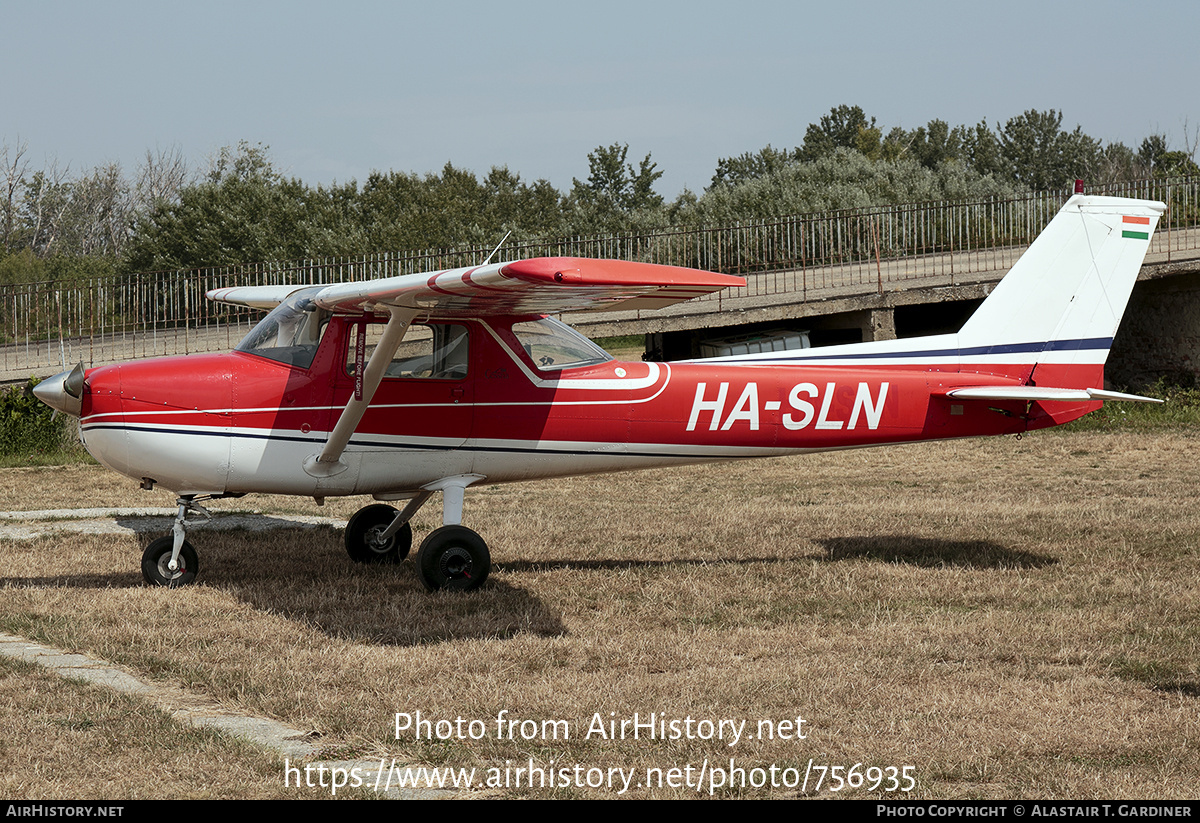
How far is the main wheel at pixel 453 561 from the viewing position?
812 cm

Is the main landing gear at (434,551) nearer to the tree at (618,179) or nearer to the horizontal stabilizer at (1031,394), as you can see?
the horizontal stabilizer at (1031,394)

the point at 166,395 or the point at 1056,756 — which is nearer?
the point at 1056,756

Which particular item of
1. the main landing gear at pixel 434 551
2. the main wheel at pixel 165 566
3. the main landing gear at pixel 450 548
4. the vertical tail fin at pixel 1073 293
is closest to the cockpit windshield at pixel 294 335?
the main landing gear at pixel 434 551

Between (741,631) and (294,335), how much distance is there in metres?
3.91

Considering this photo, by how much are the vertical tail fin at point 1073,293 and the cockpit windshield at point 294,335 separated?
5212 mm

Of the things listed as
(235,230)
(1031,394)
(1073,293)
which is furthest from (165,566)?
(235,230)

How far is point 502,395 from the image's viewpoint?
8.59 m

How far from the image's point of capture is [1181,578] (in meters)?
8.19

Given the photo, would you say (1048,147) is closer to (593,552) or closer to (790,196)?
(790,196)

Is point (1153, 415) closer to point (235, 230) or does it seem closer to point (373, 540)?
point (373, 540)

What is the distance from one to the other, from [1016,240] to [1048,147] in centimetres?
6296

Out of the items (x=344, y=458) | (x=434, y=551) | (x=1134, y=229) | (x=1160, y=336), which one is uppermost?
(x=1134, y=229)
